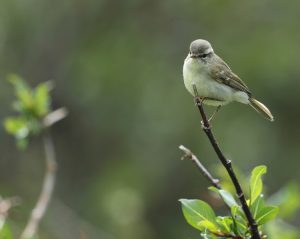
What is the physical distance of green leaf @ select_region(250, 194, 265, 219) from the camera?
2.36 metres

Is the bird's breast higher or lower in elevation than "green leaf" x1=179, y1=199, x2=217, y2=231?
higher

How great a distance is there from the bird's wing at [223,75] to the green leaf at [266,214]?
1740mm

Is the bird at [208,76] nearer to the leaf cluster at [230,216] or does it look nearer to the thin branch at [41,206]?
the thin branch at [41,206]

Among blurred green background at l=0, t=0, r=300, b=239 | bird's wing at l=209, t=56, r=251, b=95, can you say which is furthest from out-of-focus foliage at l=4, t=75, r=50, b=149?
blurred green background at l=0, t=0, r=300, b=239

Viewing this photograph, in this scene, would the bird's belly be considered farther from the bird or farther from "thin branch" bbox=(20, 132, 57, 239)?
"thin branch" bbox=(20, 132, 57, 239)

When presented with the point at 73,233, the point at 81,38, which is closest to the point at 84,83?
the point at 81,38

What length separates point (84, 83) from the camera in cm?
917

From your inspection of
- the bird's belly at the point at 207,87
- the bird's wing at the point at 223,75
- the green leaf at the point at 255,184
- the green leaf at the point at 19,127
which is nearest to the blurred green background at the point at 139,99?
the bird's wing at the point at 223,75

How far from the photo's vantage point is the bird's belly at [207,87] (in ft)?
12.5

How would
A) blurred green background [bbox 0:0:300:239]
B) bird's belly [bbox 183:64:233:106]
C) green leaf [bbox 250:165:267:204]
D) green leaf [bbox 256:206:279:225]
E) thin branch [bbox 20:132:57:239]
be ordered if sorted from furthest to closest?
blurred green background [bbox 0:0:300:239]
bird's belly [bbox 183:64:233:106]
thin branch [bbox 20:132:57:239]
green leaf [bbox 250:165:267:204]
green leaf [bbox 256:206:279:225]

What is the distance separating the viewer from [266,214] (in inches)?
92.3

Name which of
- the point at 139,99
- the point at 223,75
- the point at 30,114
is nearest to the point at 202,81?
the point at 223,75

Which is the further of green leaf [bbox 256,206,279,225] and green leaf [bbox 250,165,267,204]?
green leaf [bbox 250,165,267,204]

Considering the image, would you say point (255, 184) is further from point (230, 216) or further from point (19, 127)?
point (19, 127)
